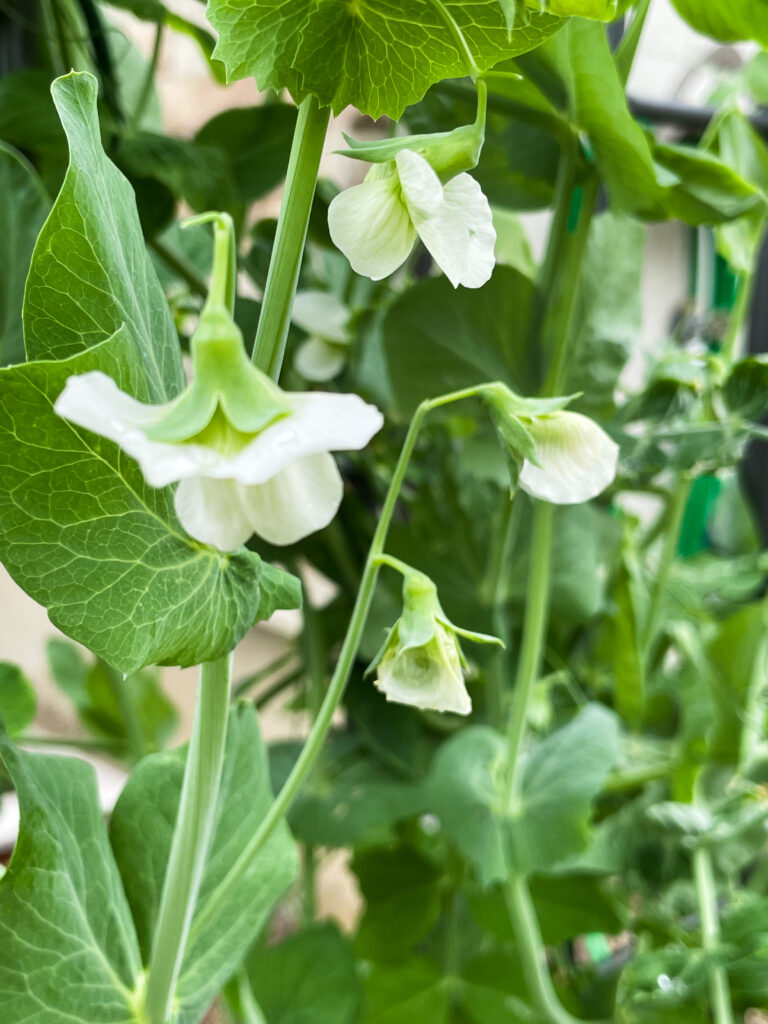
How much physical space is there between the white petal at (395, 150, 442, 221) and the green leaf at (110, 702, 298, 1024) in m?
0.18

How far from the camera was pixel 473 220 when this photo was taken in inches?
5.9

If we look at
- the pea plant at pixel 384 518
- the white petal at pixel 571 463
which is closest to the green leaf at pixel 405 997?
the pea plant at pixel 384 518

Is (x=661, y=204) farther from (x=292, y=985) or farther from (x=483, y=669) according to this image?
(x=292, y=985)

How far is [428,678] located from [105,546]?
0.07 metres

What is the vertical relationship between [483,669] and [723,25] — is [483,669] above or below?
below

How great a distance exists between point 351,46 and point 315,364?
0.22m

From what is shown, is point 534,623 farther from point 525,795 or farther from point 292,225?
point 292,225

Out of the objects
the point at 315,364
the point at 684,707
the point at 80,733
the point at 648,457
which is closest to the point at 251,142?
the point at 315,364

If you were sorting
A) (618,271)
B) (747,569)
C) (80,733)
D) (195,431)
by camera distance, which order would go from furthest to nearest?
(80,733) → (747,569) → (618,271) → (195,431)

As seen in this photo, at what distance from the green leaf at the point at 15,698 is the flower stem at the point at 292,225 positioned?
0.15 metres

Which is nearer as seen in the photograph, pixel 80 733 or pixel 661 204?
pixel 661 204

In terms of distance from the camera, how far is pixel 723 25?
30 centimetres

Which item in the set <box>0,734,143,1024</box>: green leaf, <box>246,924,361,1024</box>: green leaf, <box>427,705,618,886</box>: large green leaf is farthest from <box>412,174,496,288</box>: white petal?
<box>246,924,361,1024</box>: green leaf

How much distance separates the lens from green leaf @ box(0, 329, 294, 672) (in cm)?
15
